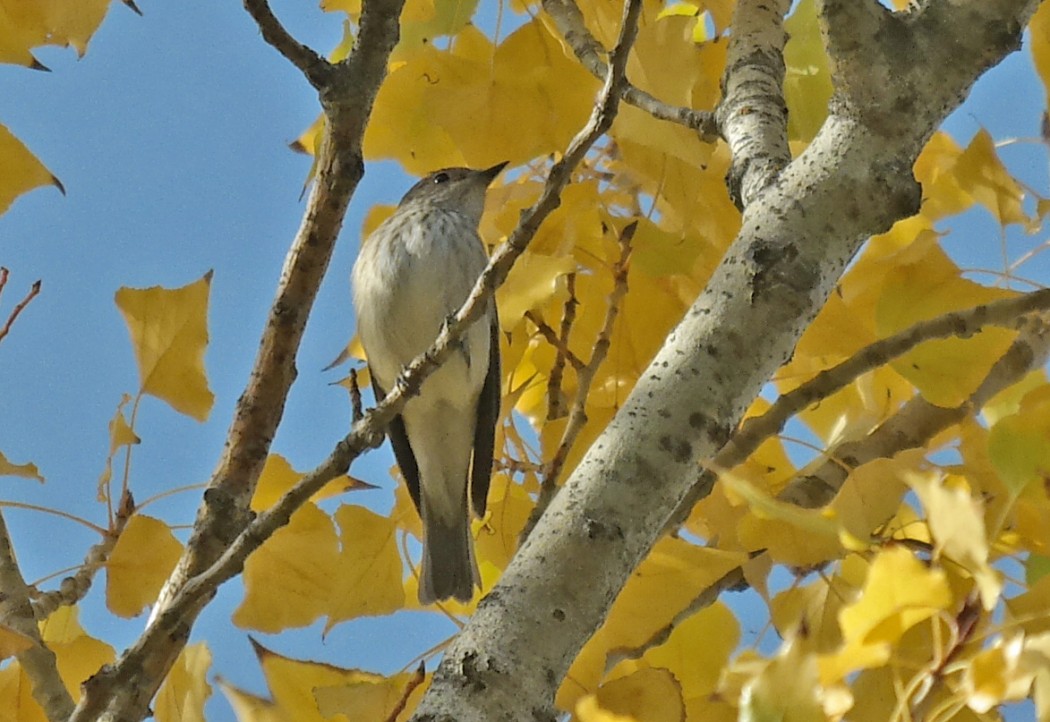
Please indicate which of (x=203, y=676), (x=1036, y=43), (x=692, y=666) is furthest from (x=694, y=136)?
(x=203, y=676)

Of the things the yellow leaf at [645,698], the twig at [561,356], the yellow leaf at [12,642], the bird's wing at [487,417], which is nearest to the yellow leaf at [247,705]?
the yellow leaf at [12,642]

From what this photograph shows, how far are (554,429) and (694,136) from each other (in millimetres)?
332

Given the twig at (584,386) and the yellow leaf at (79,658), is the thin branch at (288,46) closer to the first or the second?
the twig at (584,386)

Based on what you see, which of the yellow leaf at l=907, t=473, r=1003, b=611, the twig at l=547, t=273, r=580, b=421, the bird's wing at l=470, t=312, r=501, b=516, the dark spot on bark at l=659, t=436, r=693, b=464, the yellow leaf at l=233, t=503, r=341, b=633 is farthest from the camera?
the bird's wing at l=470, t=312, r=501, b=516

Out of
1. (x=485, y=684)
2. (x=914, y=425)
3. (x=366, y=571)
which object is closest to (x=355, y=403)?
(x=366, y=571)

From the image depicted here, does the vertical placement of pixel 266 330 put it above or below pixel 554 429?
above

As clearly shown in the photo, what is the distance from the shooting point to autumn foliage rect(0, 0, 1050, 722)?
0.89 meters

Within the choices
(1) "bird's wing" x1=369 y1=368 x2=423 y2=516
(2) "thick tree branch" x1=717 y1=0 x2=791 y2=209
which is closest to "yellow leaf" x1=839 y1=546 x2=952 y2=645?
(2) "thick tree branch" x1=717 y1=0 x2=791 y2=209

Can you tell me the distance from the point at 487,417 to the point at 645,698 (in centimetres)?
148

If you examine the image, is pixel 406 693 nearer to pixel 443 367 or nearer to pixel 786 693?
pixel 786 693

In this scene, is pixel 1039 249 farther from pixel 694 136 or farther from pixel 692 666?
pixel 692 666

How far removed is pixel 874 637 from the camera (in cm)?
53

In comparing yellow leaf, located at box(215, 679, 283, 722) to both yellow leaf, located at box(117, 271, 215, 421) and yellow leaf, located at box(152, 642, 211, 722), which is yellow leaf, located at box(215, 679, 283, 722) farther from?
yellow leaf, located at box(117, 271, 215, 421)

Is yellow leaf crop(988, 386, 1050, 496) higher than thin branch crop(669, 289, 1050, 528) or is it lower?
lower
